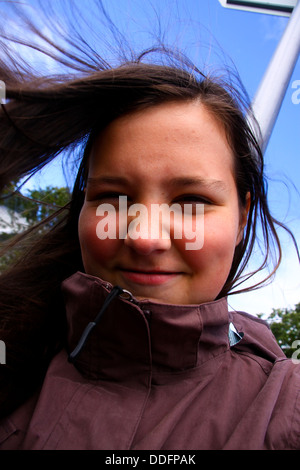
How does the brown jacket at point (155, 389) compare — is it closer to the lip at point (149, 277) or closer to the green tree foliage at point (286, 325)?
the lip at point (149, 277)

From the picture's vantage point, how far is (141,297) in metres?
0.73

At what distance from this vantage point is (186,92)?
877 mm

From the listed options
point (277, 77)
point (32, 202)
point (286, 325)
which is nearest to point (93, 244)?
point (32, 202)

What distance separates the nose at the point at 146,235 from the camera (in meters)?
0.70

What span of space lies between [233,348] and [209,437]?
25 cm

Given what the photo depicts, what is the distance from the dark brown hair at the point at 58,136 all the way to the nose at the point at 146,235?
25 cm

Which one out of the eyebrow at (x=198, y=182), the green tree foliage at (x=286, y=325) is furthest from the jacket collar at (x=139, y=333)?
the green tree foliage at (x=286, y=325)

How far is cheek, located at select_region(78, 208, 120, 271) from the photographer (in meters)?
0.75

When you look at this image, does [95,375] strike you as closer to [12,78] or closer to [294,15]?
[12,78]

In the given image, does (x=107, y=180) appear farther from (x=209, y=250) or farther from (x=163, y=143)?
(x=209, y=250)

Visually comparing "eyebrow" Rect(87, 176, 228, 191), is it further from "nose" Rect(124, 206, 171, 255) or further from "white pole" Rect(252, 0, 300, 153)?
"white pole" Rect(252, 0, 300, 153)

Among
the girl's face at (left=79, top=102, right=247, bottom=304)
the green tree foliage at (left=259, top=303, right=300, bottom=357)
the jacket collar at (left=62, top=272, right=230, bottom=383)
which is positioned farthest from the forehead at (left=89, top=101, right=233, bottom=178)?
the green tree foliage at (left=259, top=303, right=300, bottom=357)

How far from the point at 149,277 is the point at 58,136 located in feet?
1.24

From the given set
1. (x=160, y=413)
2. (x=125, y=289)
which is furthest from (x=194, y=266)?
(x=160, y=413)
